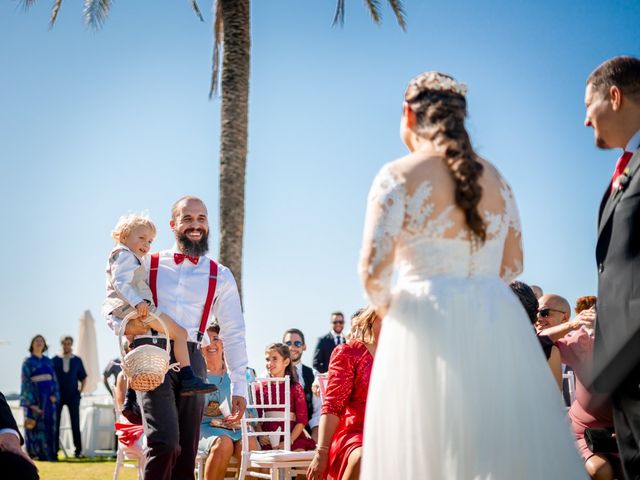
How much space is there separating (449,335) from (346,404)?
2.43 metres

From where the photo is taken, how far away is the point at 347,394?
5.20 m

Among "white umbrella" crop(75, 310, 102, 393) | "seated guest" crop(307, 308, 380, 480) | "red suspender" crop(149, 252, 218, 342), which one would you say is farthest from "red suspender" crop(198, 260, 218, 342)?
"white umbrella" crop(75, 310, 102, 393)

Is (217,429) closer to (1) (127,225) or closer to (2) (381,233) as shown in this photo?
(1) (127,225)

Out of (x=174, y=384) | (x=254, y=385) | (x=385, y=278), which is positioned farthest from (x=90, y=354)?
(x=385, y=278)

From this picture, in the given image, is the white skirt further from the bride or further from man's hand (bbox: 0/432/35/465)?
man's hand (bbox: 0/432/35/465)

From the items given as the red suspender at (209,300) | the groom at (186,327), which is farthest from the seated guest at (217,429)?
the red suspender at (209,300)

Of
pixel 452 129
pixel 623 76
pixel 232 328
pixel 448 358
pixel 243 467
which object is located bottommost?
pixel 243 467

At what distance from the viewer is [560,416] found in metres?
2.94

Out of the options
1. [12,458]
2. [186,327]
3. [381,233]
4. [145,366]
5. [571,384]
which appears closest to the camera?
[381,233]

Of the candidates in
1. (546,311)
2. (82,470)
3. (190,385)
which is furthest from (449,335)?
(82,470)

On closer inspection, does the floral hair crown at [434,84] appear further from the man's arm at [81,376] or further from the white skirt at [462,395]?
the man's arm at [81,376]

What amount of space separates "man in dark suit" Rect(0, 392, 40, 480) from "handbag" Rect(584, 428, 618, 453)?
298 centimetres

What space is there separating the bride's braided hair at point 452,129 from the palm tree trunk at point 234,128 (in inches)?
329

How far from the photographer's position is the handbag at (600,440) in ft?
14.9
